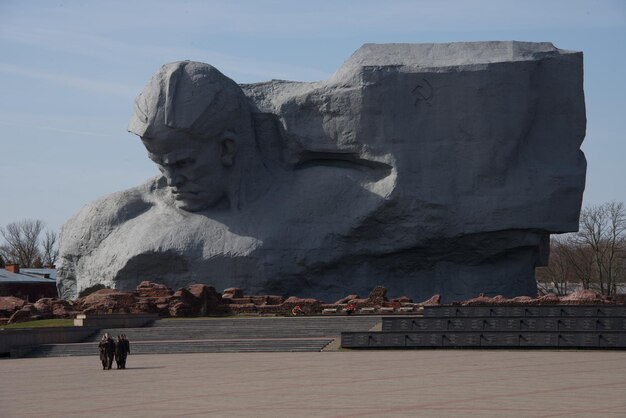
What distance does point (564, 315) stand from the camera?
23.5m

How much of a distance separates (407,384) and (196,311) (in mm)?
15693

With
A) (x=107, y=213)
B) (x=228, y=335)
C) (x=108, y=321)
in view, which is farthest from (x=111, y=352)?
(x=107, y=213)

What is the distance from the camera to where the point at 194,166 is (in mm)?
33500

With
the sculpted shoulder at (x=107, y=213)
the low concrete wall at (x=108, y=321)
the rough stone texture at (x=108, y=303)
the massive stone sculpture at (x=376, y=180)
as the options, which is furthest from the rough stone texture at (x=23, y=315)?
the sculpted shoulder at (x=107, y=213)

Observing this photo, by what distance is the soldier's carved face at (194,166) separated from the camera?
3312cm

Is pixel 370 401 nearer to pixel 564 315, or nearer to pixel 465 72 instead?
pixel 564 315

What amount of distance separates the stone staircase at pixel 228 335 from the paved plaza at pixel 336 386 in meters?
2.08

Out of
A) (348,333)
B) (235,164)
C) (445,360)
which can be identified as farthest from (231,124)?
(445,360)

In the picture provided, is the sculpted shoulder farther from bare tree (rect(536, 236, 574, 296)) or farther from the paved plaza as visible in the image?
bare tree (rect(536, 236, 574, 296))

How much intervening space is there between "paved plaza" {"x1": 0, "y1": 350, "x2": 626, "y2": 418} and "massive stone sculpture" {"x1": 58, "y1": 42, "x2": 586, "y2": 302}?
1183 centimetres

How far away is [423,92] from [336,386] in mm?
19478

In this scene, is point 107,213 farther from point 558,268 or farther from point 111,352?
point 558,268

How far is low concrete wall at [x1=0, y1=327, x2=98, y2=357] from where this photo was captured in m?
24.6

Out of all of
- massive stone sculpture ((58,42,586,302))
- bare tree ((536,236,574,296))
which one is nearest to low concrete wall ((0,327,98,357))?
massive stone sculpture ((58,42,586,302))
